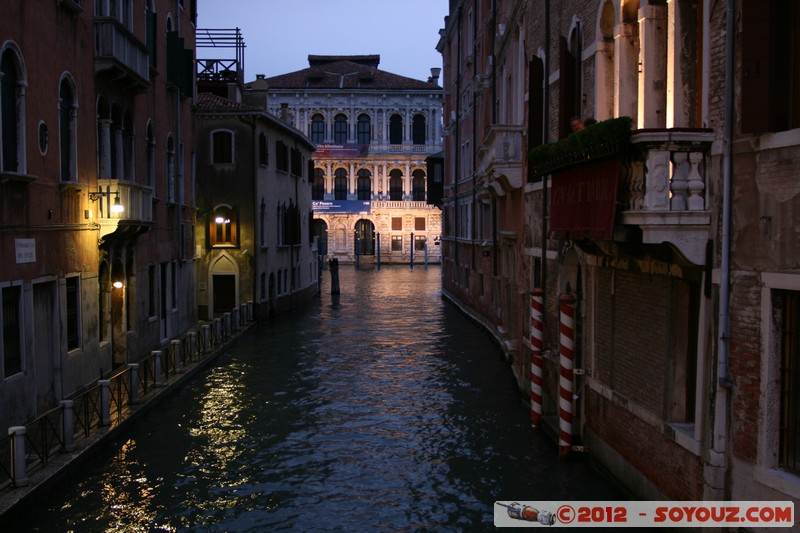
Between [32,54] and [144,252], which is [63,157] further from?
[144,252]

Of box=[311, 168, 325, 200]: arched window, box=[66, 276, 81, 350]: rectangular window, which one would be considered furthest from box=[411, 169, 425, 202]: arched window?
box=[66, 276, 81, 350]: rectangular window

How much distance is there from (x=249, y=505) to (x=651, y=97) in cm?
621

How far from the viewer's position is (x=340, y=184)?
68625 mm

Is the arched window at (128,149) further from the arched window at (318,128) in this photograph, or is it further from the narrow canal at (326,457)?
the arched window at (318,128)

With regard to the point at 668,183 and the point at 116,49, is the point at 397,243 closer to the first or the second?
the point at 116,49

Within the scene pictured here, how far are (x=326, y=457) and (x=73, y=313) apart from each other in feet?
18.2

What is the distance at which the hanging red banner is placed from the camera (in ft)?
26.8

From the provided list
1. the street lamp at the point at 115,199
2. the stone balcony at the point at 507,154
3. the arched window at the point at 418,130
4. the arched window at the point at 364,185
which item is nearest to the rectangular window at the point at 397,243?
the arched window at the point at 364,185

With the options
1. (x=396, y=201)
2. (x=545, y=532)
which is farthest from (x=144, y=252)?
(x=396, y=201)

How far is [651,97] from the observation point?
8852 mm

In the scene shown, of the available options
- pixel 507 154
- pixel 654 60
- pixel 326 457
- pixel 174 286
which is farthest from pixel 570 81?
pixel 174 286

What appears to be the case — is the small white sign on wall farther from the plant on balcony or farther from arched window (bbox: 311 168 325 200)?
arched window (bbox: 311 168 325 200)

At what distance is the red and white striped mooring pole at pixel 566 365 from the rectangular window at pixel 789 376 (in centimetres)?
465

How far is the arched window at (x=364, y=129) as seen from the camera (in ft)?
222
